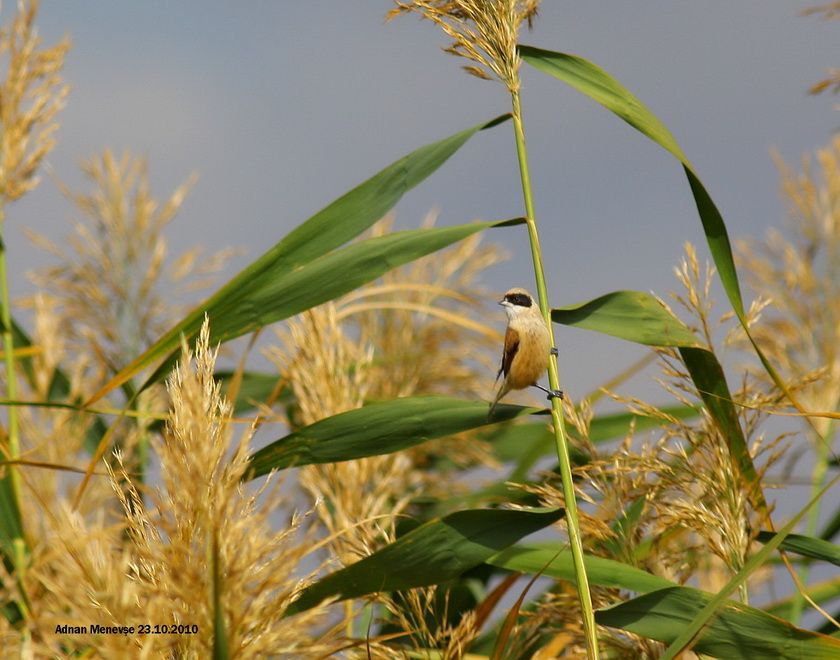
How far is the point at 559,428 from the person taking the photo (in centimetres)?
163

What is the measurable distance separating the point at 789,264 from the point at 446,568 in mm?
2912

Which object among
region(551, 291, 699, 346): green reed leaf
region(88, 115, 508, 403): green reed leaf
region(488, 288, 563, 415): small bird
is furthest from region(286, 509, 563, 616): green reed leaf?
region(88, 115, 508, 403): green reed leaf

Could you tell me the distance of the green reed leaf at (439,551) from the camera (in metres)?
1.71

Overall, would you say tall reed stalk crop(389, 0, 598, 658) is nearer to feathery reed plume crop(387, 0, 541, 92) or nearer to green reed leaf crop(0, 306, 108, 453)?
feathery reed plume crop(387, 0, 541, 92)

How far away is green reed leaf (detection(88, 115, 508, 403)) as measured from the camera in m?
1.87

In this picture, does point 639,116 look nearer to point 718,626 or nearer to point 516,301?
point 516,301

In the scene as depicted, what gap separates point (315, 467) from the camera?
270 cm

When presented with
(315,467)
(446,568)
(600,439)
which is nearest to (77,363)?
(315,467)

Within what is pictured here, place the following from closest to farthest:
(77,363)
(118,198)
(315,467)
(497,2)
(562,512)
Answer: (562,512)
(497,2)
(315,467)
(77,363)
(118,198)

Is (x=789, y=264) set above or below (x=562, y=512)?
above

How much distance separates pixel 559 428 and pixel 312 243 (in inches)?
24.1

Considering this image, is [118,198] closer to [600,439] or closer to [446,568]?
[600,439]

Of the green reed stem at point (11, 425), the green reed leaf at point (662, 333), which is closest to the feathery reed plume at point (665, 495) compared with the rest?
the green reed leaf at point (662, 333)

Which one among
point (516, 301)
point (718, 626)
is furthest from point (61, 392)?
point (718, 626)
